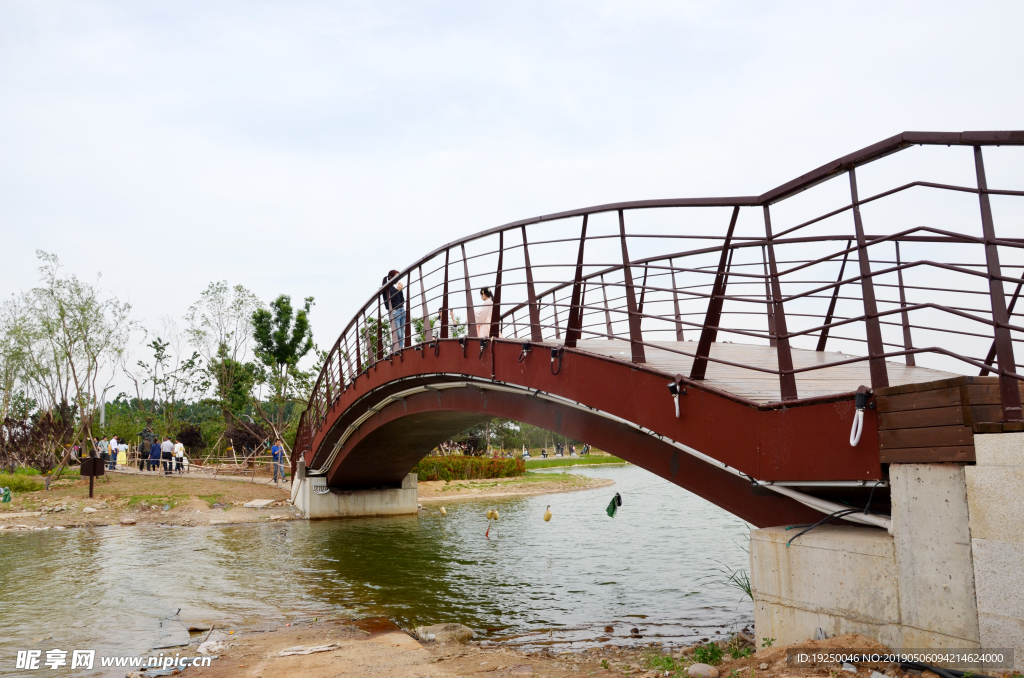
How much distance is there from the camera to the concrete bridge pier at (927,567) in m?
3.88

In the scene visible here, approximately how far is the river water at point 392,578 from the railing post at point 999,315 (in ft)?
14.9

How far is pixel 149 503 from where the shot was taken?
2191 cm

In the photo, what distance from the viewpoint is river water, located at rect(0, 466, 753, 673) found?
8562 mm

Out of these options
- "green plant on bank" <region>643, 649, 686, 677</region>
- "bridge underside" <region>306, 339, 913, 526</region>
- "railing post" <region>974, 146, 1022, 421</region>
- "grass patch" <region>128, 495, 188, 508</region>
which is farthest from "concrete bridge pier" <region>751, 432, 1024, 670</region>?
Answer: "grass patch" <region>128, 495, 188, 508</region>

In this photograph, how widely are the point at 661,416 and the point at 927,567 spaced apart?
2890 mm

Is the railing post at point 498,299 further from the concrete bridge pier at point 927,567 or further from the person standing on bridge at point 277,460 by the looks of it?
the person standing on bridge at point 277,460

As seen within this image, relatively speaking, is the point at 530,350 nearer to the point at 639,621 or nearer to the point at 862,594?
the point at 639,621

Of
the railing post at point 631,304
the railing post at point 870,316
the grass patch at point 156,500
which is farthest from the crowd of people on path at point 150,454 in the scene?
the railing post at point 870,316

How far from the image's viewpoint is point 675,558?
42.7ft

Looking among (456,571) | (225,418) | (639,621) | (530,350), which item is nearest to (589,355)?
(530,350)

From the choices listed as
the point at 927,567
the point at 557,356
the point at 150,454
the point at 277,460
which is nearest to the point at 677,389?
the point at 557,356

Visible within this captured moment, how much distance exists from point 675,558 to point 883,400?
29.8ft

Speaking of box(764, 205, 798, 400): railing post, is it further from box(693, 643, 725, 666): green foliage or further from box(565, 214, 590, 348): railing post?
box(565, 214, 590, 348): railing post

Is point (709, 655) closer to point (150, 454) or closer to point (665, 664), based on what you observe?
point (665, 664)
